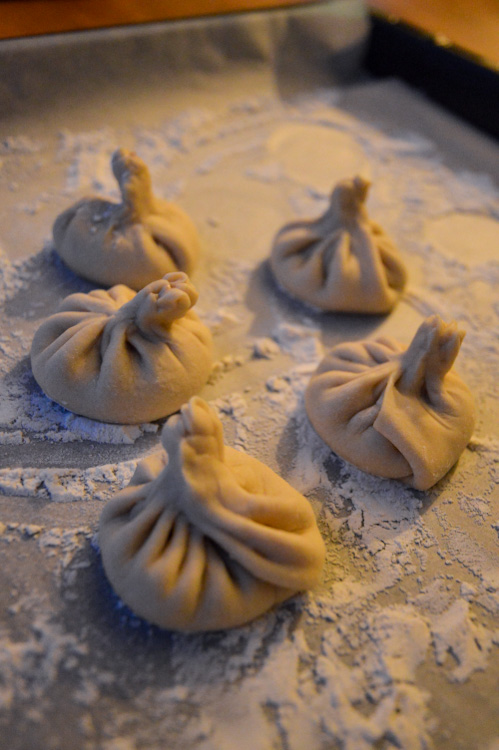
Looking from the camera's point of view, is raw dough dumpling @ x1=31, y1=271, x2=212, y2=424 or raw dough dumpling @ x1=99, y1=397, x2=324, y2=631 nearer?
raw dough dumpling @ x1=99, y1=397, x2=324, y2=631

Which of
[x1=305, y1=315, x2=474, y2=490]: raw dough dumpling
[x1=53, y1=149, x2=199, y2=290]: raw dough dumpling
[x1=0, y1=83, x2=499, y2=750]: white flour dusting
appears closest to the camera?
[x1=0, y1=83, x2=499, y2=750]: white flour dusting

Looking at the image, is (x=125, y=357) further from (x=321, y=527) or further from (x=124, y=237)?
(x=321, y=527)

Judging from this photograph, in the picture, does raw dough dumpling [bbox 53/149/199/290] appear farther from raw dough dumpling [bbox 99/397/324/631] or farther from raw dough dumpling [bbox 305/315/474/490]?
raw dough dumpling [bbox 99/397/324/631]

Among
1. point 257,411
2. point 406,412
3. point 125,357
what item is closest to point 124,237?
point 125,357

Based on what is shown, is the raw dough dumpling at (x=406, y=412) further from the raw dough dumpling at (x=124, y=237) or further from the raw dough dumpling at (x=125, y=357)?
the raw dough dumpling at (x=124, y=237)

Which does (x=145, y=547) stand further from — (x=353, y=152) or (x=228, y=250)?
(x=353, y=152)

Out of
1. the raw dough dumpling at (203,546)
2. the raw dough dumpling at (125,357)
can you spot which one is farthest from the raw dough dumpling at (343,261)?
the raw dough dumpling at (203,546)

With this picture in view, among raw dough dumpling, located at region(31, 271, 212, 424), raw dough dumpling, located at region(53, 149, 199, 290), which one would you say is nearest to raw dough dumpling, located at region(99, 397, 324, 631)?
raw dough dumpling, located at region(31, 271, 212, 424)

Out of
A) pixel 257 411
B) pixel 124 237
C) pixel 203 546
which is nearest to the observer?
pixel 203 546
